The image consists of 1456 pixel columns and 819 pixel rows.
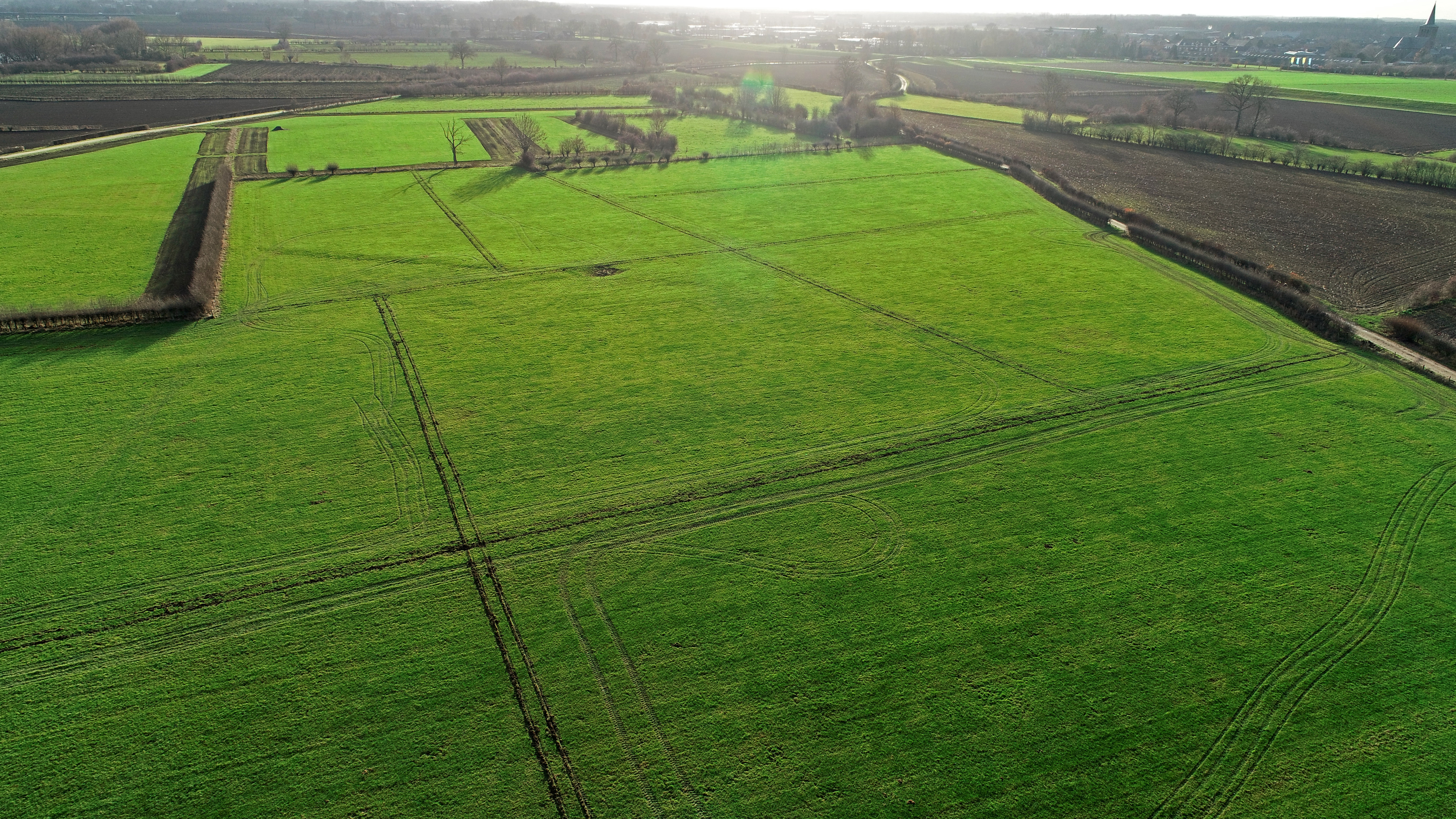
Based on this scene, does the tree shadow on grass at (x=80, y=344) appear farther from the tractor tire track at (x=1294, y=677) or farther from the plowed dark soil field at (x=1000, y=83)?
the plowed dark soil field at (x=1000, y=83)

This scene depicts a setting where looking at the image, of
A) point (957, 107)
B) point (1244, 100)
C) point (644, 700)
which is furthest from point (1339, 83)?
point (644, 700)

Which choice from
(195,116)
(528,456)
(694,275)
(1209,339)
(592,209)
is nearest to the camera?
(528,456)

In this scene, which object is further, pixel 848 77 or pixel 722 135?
pixel 848 77

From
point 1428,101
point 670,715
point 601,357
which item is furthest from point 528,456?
point 1428,101

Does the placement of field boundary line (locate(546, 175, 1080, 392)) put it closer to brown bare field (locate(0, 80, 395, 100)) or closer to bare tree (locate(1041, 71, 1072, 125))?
bare tree (locate(1041, 71, 1072, 125))

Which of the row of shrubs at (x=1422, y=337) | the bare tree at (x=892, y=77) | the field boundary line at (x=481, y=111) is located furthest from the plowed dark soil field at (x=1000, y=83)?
the row of shrubs at (x=1422, y=337)

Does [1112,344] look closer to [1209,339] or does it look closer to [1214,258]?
[1209,339]

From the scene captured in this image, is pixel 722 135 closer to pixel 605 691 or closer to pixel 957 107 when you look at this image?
pixel 957 107
